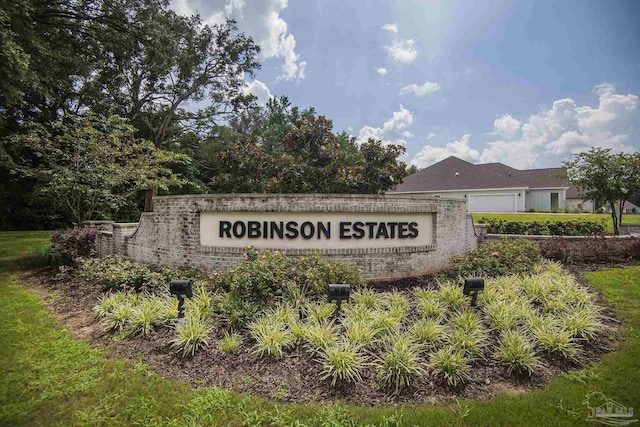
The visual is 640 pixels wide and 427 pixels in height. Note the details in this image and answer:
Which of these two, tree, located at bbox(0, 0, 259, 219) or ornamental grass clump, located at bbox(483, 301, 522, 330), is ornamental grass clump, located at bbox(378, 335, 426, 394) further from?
tree, located at bbox(0, 0, 259, 219)

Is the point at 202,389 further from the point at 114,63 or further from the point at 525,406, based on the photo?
the point at 114,63

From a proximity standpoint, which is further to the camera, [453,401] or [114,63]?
[114,63]

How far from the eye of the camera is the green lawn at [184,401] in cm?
304

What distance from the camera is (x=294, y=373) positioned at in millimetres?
3791

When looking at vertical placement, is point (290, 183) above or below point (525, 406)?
above

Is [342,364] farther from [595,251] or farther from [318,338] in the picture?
[595,251]

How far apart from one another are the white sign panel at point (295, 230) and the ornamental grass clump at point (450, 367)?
11.2 ft

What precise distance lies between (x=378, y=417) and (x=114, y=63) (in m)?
23.0

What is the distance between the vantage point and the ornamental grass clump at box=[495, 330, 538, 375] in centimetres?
376

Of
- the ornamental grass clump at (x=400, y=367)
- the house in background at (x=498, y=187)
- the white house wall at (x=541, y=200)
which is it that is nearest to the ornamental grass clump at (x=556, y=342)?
the ornamental grass clump at (x=400, y=367)

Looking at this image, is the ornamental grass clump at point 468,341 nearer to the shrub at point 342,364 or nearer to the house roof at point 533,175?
the shrub at point 342,364

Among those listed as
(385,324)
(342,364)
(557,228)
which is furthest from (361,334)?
(557,228)

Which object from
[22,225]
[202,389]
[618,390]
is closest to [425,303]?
[618,390]

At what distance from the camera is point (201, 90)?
23.0m
